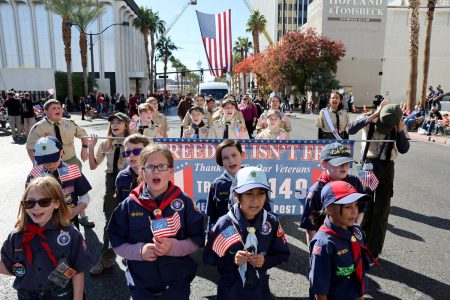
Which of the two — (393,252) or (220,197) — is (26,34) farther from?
(393,252)

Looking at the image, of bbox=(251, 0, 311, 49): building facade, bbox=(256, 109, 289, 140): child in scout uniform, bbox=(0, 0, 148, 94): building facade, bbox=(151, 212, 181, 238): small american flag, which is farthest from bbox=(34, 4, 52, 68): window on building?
bbox=(251, 0, 311, 49): building facade

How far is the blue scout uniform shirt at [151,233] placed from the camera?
8.07 ft

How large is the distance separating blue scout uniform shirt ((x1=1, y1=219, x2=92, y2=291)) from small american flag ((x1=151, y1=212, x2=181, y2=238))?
1.90ft

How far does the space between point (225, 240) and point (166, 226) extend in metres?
0.41

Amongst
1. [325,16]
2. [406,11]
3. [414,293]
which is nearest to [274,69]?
[325,16]

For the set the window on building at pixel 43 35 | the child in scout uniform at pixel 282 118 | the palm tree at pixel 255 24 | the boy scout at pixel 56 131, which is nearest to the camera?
the boy scout at pixel 56 131

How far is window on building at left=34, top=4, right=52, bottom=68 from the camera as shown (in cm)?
4756

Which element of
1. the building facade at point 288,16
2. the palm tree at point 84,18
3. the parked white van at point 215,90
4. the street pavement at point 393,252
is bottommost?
the street pavement at point 393,252

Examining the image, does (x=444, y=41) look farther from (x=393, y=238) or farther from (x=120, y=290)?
(x=120, y=290)

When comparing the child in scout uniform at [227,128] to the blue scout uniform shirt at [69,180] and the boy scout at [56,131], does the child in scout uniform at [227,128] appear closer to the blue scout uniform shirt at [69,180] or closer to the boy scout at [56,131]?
the boy scout at [56,131]

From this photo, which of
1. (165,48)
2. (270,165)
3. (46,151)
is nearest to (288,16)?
(165,48)

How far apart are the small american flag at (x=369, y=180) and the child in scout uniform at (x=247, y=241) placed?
1.88 meters

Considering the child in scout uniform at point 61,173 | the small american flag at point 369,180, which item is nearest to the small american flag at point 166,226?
the child in scout uniform at point 61,173

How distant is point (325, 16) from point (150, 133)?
40.7m
